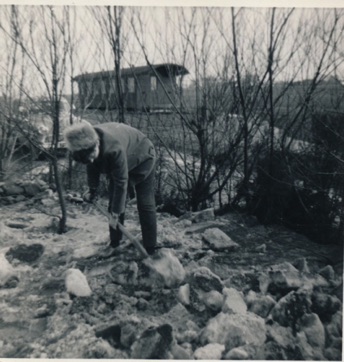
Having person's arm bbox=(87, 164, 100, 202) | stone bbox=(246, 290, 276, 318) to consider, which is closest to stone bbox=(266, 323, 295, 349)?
stone bbox=(246, 290, 276, 318)

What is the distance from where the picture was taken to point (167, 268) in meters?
2.65

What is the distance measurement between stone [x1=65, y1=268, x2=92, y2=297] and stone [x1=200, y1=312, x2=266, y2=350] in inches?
34.7

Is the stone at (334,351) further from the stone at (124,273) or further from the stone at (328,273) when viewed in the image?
the stone at (124,273)

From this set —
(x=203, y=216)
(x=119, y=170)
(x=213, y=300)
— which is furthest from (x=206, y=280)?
(x=203, y=216)

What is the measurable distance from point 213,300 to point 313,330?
2.08 ft

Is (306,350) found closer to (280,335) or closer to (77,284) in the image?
(280,335)

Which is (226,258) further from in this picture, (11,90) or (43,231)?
(11,90)

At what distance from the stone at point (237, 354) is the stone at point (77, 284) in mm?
1041

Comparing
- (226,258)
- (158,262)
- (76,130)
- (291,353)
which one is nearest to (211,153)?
(226,258)

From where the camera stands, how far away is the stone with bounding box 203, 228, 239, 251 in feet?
10.4

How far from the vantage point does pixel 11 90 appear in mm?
5270

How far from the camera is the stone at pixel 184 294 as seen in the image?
95.0 inches

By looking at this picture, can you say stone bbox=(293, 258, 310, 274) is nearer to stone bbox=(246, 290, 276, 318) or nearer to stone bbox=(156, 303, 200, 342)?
stone bbox=(246, 290, 276, 318)

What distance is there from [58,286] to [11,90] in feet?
12.3
